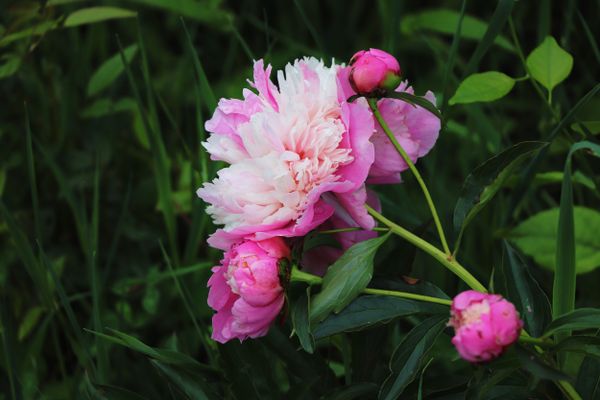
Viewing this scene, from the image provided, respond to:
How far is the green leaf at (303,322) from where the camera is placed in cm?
71

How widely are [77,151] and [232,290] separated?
812 mm

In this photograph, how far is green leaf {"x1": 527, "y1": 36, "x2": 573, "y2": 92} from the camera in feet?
3.29

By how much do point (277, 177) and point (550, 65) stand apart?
0.42 meters

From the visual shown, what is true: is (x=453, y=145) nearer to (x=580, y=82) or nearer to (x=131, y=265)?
(x=580, y=82)

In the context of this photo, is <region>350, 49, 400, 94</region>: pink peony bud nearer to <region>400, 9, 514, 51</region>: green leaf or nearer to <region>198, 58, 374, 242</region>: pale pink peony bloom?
<region>198, 58, 374, 242</region>: pale pink peony bloom

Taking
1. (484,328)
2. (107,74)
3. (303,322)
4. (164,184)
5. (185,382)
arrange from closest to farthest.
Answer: (484,328), (303,322), (185,382), (164,184), (107,74)

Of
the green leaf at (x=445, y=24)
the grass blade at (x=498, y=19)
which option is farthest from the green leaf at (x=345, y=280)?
the green leaf at (x=445, y=24)

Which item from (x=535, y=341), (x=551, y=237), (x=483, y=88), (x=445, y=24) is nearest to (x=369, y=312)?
(x=535, y=341)

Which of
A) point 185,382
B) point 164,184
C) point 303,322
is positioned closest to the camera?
point 303,322

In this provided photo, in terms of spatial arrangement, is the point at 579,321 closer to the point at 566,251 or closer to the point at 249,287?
the point at 566,251

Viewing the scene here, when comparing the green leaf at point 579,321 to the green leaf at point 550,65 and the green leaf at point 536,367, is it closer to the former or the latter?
the green leaf at point 536,367

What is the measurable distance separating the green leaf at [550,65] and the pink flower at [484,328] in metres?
0.43

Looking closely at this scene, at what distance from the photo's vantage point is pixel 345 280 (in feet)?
2.43

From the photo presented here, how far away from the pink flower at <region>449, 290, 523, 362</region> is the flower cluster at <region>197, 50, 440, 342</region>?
0.49 feet
